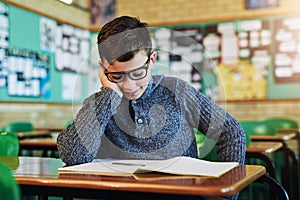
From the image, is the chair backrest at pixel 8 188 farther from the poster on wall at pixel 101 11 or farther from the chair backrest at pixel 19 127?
the poster on wall at pixel 101 11

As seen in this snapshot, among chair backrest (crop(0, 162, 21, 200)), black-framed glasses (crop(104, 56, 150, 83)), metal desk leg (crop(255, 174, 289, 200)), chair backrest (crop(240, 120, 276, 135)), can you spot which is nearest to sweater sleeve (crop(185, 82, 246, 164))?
metal desk leg (crop(255, 174, 289, 200))

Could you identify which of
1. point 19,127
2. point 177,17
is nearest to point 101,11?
point 177,17

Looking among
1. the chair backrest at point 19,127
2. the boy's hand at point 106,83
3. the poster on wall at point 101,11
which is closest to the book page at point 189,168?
the boy's hand at point 106,83

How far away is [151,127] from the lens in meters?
1.69

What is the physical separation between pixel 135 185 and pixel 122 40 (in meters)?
0.62

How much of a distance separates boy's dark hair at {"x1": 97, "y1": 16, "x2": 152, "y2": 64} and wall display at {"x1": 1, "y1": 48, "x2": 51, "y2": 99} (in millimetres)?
3084

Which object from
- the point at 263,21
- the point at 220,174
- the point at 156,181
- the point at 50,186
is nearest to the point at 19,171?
the point at 50,186

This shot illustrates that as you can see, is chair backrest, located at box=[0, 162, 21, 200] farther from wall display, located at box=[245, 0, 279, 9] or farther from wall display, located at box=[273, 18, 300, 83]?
wall display, located at box=[245, 0, 279, 9]

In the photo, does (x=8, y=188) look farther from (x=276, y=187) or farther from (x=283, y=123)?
(x=283, y=123)

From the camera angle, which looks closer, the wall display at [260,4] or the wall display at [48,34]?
the wall display at [48,34]

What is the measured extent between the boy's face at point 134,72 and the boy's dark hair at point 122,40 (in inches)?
0.7

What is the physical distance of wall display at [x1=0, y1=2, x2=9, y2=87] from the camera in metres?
4.43

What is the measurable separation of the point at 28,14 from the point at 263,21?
8.60ft

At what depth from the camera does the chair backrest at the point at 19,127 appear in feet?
14.0
